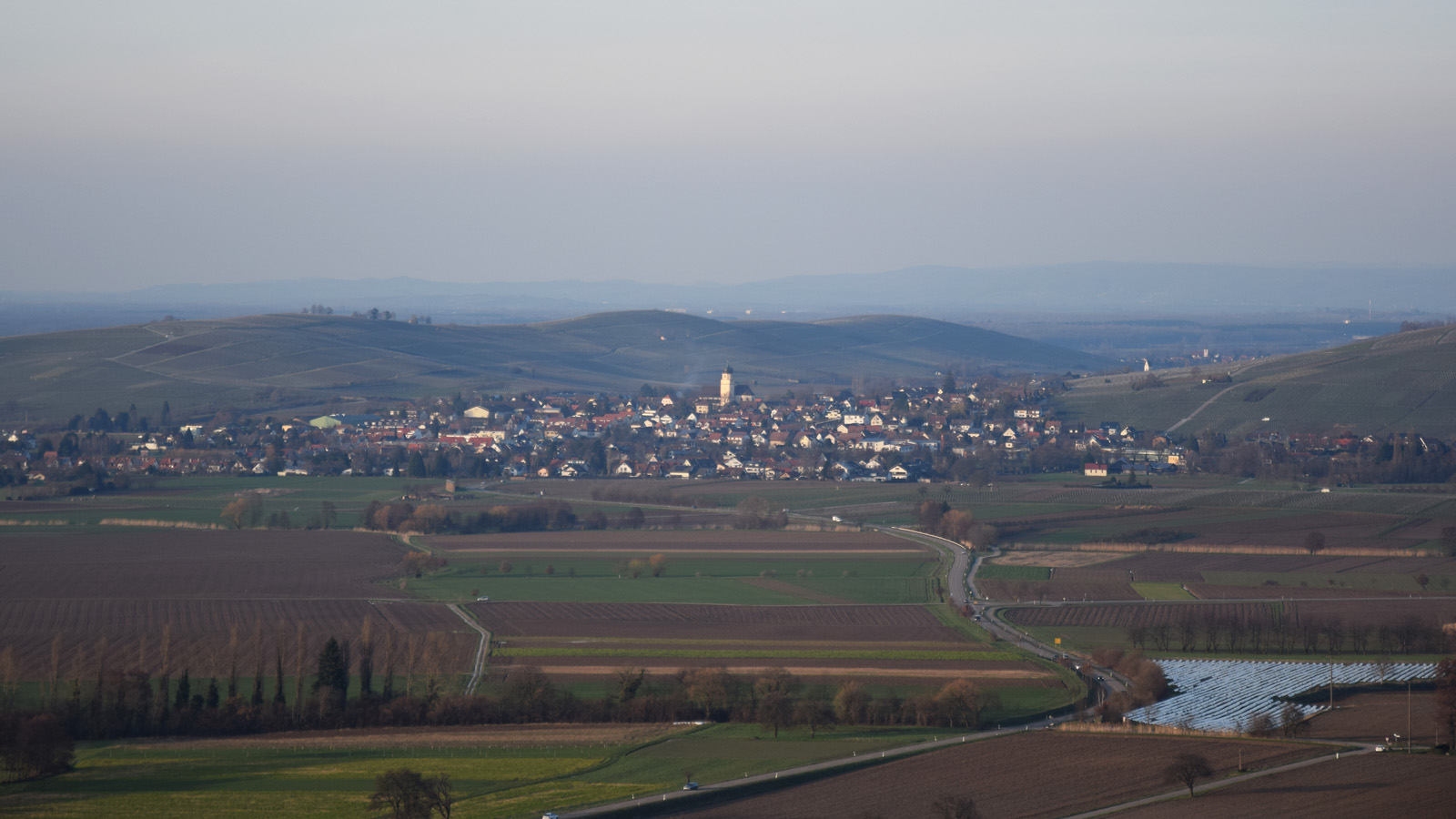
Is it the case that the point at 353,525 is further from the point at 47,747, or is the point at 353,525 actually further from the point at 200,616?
the point at 47,747

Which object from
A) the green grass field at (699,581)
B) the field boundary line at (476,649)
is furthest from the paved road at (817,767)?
the green grass field at (699,581)

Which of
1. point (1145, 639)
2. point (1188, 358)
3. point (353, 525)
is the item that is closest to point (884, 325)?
point (1188, 358)

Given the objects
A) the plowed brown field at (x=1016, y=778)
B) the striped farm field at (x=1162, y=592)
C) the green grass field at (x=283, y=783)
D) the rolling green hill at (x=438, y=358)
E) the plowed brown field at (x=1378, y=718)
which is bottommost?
the green grass field at (x=283, y=783)

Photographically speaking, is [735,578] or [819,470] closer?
[735,578]

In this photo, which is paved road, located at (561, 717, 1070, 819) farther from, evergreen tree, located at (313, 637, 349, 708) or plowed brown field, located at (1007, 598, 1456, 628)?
plowed brown field, located at (1007, 598, 1456, 628)

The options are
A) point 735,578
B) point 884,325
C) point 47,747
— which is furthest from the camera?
point 884,325

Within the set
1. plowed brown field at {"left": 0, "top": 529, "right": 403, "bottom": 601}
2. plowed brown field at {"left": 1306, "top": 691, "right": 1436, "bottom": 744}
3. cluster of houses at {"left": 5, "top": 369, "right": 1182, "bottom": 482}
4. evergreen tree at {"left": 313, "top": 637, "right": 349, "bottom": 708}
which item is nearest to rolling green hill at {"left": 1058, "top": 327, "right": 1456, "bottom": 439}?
cluster of houses at {"left": 5, "top": 369, "right": 1182, "bottom": 482}

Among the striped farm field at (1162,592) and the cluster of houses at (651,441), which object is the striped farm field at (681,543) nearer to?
the striped farm field at (1162,592)

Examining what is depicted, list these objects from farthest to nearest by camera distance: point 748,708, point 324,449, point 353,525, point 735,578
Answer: point 324,449 < point 353,525 < point 735,578 < point 748,708
